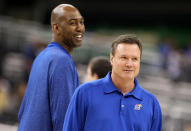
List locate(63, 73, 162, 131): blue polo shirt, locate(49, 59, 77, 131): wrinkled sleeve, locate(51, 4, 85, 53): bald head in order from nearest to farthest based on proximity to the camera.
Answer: locate(63, 73, 162, 131): blue polo shirt → locate(49, 59, 77, 131): wrinkled sleeve → locate(51, 4, 85, 53): bald head

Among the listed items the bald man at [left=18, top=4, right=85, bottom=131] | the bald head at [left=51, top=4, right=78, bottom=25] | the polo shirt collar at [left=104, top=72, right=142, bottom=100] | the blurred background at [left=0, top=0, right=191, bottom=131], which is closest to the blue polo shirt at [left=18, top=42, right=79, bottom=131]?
the bald man at [left=18, top=4, right=85, bottom=131]

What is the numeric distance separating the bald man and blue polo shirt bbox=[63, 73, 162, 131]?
0.28 meters

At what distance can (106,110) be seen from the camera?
233 cm

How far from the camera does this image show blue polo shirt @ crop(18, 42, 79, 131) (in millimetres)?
2639

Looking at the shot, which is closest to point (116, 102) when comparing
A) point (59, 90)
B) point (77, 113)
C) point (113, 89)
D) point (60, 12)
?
point (113, 89)

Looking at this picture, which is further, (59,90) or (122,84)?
(59,90)

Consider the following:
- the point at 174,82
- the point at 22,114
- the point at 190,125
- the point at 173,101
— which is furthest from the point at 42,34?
the point at 22,114

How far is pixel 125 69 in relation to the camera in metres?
2.36

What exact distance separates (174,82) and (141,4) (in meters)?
8.68

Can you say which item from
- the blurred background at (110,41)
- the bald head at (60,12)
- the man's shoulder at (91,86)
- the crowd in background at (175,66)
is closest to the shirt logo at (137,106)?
the man's shoulder at (91,86)

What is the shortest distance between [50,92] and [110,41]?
13496mm

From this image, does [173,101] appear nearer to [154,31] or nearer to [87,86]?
[87,86]

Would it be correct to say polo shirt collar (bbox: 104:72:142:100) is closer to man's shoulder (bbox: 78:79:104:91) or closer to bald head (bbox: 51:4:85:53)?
man's shoulder (bbox: 78:79:104:91)

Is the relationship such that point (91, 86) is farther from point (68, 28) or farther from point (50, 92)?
point (68, 28)
